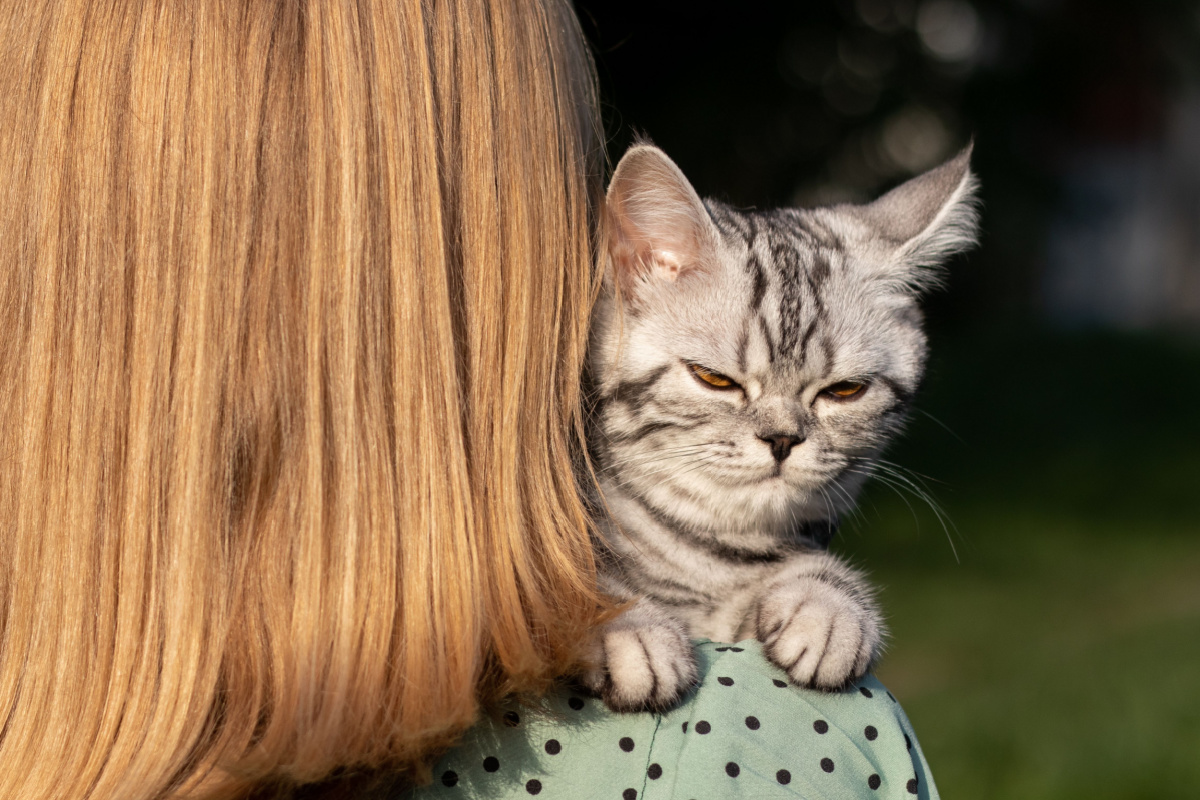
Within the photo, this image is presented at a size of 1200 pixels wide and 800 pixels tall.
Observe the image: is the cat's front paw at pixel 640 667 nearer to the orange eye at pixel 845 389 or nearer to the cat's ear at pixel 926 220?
the orange eye at pixel 845 389

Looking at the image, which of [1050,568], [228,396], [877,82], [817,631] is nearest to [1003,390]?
[877,82]

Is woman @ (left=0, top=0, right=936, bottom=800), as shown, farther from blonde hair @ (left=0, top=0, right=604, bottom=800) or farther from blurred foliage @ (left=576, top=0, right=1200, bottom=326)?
blurred foliage @ (left=576, top=0, right=1200, bottom=326)

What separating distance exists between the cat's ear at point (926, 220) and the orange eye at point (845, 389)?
26 centimetres

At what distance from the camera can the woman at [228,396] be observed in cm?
114

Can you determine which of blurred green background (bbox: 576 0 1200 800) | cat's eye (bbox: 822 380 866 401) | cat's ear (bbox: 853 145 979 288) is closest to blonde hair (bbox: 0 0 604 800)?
cat's eye (bbox: 822 380 866 401)

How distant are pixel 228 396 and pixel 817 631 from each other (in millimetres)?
813

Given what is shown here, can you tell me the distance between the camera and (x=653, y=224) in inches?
69.7

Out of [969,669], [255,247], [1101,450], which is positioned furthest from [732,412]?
[1101,450]

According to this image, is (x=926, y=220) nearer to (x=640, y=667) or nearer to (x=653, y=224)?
(x=653, y=224)

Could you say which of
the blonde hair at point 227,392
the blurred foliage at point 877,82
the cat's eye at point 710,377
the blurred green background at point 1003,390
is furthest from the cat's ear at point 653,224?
the blurred foliage at point 877,82

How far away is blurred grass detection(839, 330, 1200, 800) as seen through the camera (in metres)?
3.56

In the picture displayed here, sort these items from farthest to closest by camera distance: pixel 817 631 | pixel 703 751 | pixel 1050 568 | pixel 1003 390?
pixel 1003 390, pixel 1050 568, pixel 817 631, pixel 703 751

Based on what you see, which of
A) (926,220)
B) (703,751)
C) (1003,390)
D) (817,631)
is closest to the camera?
(703,751)

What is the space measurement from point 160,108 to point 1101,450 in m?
8.33
